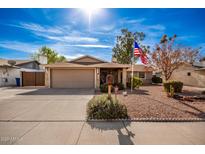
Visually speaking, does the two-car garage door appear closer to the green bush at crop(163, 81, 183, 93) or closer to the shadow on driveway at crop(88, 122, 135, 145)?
the green bush at crop(163, 81, 183, 93)

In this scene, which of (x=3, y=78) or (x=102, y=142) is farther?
(x=3, y=78)

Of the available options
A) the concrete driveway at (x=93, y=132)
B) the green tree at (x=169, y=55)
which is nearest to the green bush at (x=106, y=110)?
the concrete driveway at (x=93, y=132)

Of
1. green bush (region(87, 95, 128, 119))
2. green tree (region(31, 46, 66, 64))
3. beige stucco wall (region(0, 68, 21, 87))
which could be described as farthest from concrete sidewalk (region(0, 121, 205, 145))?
green tree (region(31, 46, 66, 64))

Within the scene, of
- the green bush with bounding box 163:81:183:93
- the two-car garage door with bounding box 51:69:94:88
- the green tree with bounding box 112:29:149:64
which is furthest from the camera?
the green tree with bounding box 112:29:149:64

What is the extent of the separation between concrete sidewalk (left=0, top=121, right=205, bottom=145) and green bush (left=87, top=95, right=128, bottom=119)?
1.18ft

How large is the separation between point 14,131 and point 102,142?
2.70m

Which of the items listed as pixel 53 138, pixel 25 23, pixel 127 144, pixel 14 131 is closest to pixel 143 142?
pixel 127 144

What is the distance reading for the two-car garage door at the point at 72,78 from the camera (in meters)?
14.1

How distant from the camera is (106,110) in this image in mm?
4484

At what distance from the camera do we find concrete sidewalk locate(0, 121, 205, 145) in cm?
310
